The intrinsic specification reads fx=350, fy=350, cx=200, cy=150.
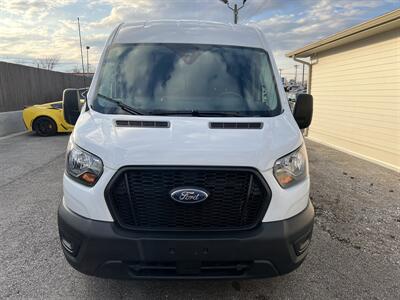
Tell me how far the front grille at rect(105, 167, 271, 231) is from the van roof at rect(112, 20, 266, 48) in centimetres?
167

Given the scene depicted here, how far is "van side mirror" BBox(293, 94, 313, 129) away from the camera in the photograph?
3.47 meters

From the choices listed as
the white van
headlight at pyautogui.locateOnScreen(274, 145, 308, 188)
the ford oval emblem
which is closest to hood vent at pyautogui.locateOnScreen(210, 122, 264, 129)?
the white van

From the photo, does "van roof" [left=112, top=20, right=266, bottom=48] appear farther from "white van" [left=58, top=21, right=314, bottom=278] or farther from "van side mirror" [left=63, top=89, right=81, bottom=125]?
"white van" [left=58, top=21, right=314, bottom=278]

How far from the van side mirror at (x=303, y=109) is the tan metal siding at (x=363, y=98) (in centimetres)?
567

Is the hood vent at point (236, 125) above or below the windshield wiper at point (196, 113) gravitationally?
below

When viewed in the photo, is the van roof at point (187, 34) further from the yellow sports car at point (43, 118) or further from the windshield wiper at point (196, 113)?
the yellow sports car at point (43, 118)

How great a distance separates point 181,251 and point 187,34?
87.6 inches

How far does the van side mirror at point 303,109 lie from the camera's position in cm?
347

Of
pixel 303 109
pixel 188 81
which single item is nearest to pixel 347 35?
pixel 303 109

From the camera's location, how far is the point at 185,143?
242cm

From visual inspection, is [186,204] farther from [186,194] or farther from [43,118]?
[43,118]

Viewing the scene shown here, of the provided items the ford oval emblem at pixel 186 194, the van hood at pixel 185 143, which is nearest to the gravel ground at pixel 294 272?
the ford oval emblem at pixel 186 194

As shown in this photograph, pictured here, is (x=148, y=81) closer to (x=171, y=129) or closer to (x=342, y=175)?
(x=171, y=129)

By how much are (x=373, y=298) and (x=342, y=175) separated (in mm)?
4579
